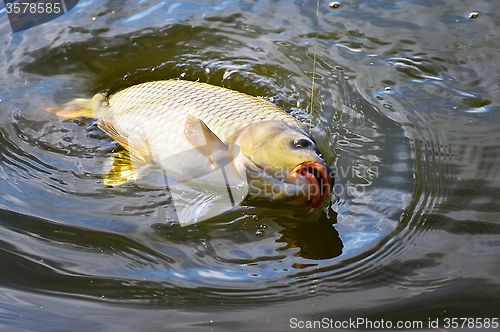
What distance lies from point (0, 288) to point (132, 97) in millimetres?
1179

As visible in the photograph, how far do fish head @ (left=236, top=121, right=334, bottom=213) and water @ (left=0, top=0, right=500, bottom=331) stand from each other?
0.16 m

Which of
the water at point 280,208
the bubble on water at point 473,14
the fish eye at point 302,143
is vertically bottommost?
the water at point 280,208

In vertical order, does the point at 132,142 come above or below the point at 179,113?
below

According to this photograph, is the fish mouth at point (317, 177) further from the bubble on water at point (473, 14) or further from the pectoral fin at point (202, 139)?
the bubble on water at point (473, 14)

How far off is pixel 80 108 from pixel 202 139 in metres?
1.12

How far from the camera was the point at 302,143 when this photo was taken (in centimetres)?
187

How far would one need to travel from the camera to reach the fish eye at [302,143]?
1.87 metres

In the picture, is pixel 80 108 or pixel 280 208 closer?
pixel 280 208

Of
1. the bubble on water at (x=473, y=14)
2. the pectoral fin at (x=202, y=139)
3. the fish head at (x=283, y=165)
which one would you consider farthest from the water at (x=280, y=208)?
the pectoral fin at (x=202, y=139)

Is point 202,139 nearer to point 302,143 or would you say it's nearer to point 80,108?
point 302,143

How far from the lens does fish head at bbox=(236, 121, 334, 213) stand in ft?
5.77

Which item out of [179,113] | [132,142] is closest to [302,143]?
[179,113]

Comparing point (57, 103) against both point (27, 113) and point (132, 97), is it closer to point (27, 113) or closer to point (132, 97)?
point (27, 113)

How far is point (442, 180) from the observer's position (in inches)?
83.9
